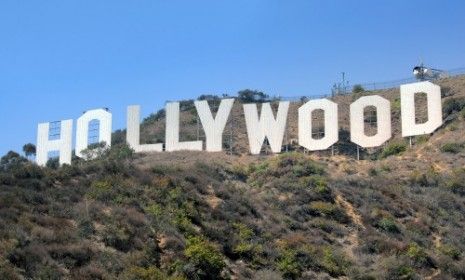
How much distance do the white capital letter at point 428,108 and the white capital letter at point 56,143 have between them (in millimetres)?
26597

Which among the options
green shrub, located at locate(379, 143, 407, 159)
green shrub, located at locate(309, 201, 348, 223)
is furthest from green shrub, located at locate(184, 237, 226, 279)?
green shrub, located at locate(379, 143, 407, 159)

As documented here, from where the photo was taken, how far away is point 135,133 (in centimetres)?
5712

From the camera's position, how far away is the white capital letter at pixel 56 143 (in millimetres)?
55812

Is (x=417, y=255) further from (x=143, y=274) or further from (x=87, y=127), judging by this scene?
(x=87, y=127)

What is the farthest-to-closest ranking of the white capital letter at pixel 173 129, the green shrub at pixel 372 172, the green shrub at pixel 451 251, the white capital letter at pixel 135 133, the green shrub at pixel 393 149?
1. the white capital letter at pixel 135 133
2. the green shrub at pixel 393 149
3. the white capital letter at pixel 173 129
4. the green shrub at pixel 372 172
5. the green shrub at pixel 451 251

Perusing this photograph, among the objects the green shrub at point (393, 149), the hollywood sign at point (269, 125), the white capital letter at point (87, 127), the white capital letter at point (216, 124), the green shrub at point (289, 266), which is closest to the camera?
the green shrub at point (289, 266)

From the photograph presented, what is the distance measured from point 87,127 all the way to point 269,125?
50.5 ft

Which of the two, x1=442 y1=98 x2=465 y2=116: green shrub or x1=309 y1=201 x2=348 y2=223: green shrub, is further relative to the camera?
x1=442 y1=98 x2=465 y2=116: green shrub

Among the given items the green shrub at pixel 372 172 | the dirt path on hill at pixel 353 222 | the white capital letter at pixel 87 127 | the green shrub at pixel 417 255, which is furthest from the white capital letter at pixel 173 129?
the green shrub at pixel 417 255

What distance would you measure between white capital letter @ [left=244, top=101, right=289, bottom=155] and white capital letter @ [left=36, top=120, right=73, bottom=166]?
1474 cm

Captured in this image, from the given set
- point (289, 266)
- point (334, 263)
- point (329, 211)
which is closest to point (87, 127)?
point (329, 211)

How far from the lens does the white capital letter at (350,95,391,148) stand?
51.4 metres

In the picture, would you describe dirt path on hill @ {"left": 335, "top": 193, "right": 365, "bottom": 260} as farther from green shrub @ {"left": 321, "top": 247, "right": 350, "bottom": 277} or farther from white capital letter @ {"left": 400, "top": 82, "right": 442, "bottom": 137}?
white capital letter @ {"left": 400, "top": 82, "right": 442, "bottom": 137}

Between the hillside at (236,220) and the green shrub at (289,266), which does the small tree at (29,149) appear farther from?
the green shrub at (289,266)
